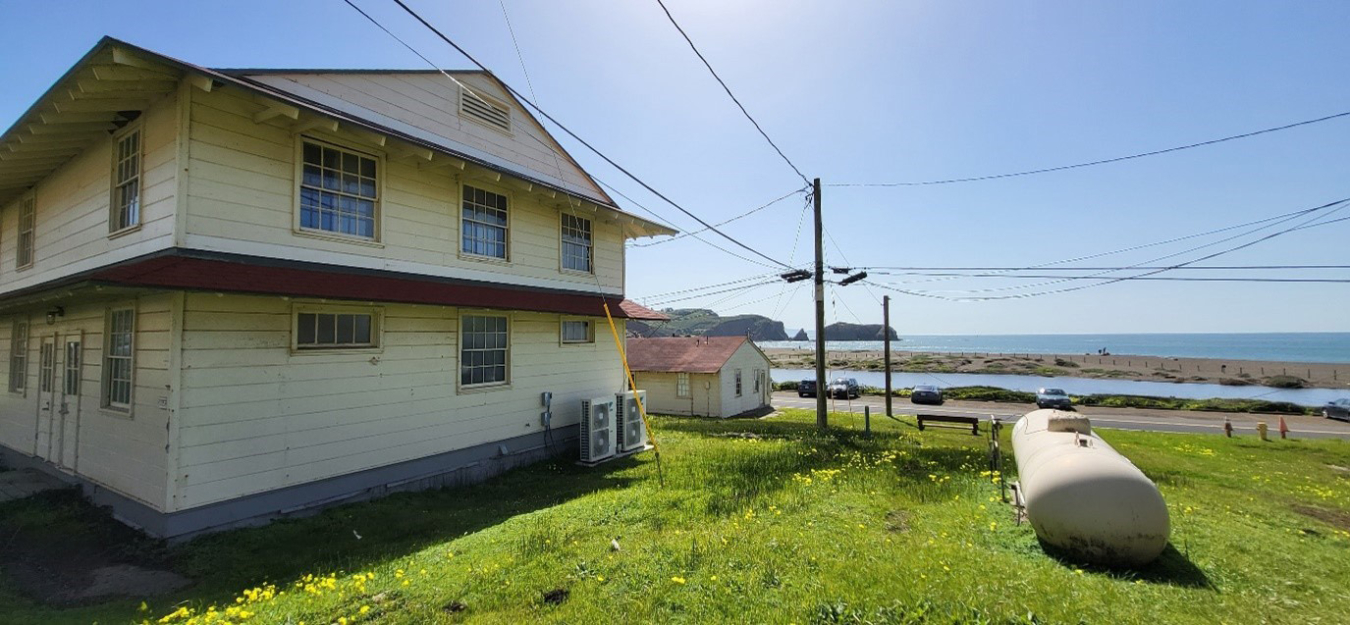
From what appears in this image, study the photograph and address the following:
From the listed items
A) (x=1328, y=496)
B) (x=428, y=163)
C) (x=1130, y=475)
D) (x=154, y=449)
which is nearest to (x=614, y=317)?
(x=428, y=163)

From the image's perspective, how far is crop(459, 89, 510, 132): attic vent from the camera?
1217cm

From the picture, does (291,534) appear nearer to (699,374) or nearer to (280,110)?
(280,110)

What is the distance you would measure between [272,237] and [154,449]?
129 inches

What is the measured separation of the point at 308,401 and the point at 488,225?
5.02 m

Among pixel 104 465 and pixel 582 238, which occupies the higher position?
pixel 582 238

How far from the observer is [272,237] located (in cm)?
808

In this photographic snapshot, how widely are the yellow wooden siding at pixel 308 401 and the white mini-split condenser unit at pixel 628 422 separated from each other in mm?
2567

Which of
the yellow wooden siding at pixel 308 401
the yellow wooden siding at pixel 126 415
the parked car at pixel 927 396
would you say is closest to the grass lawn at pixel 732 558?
the yellow wooden siding at pixel 126 415

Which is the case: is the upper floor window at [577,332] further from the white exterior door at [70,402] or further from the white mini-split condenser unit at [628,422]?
the white exterior door at [70,402]

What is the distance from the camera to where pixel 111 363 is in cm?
844

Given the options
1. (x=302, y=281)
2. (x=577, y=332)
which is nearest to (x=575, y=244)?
(x=577, y=332)

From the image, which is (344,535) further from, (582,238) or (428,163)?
(582,238)

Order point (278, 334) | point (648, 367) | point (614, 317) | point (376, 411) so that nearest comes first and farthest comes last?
point (278, 334), point (376, 411), point (614, 317), point (648, 367)

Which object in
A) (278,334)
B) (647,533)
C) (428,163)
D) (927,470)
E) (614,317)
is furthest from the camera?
(614,317)
